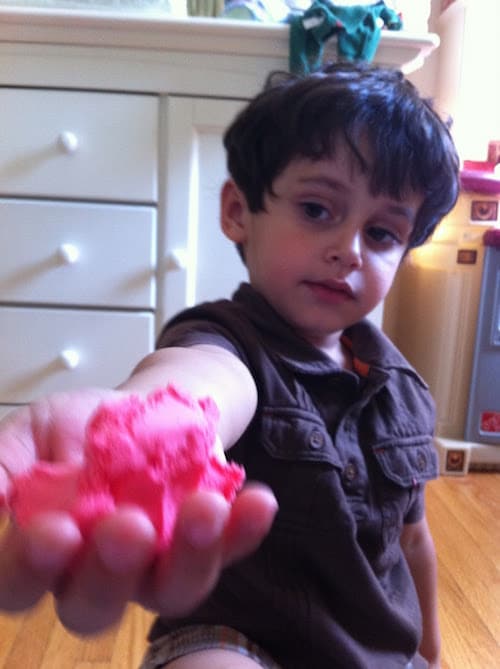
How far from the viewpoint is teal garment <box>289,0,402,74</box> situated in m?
1.09

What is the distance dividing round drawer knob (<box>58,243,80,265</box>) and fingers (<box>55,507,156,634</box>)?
0.99m

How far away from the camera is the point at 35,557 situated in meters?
0.20

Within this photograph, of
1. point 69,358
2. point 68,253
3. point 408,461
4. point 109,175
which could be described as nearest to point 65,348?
point 69,358

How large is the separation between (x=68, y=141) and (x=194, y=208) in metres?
0.23

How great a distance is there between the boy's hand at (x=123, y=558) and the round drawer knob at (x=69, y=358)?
3.26ft

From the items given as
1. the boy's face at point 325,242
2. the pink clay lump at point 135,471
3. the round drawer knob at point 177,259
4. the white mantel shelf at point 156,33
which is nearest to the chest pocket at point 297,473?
the boy's face at point 325,242

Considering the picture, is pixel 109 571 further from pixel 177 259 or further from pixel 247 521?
pixel 177 259

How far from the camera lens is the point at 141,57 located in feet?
3.70

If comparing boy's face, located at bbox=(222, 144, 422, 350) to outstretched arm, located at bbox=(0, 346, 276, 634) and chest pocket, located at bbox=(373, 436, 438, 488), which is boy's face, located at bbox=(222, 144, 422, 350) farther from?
outstretched arm, located at bbox=(0, 346, 276, 634)

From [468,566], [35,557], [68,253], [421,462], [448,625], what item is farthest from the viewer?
[68,253]

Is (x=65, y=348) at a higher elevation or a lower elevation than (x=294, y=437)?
lower

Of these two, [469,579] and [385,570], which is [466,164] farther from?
[385,570]

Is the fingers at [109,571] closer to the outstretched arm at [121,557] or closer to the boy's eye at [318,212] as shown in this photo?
the outstretched arm at [121,557]

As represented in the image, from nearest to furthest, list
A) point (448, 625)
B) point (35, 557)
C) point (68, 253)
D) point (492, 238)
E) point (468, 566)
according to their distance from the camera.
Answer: point (35, 557) < point (448, 625) < point (468, 566) < point (68, 253) < point (492, 238)
